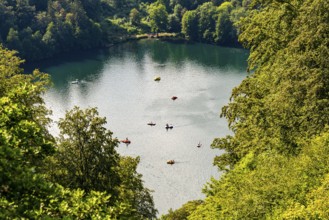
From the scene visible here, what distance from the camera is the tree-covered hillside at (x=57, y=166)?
17469 millimetres

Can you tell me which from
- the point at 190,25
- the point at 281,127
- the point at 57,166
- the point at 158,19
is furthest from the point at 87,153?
the point at 158,19

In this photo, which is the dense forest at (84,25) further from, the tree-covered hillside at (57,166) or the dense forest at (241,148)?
the tree-covered hillside at (57,166)

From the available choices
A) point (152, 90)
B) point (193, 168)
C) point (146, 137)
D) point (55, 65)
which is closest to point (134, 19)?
point (55, 65)

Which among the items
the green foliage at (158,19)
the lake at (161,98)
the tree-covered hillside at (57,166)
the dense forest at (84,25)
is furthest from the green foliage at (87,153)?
the green foliage at (158,19)

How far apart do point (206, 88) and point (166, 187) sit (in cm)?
5030

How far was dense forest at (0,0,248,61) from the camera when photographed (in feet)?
530

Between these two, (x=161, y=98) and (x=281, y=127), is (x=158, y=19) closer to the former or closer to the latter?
(x=161, y=98)

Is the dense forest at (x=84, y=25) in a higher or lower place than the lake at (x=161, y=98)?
higher

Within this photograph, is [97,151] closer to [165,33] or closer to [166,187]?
[166,187]

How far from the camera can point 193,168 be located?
7962cm

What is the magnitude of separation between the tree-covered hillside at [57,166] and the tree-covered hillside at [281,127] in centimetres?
719

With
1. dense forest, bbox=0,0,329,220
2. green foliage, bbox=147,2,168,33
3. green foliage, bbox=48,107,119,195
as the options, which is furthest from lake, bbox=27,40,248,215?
green foliage, bbox=48,107,119,195

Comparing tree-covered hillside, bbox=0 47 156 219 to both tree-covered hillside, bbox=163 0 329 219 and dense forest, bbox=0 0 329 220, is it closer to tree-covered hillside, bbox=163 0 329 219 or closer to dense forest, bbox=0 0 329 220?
dense forest, bbox=0 0 329 220

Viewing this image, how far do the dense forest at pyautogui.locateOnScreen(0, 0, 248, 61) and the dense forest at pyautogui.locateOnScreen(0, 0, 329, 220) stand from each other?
120 meters
